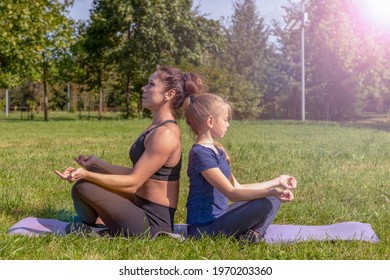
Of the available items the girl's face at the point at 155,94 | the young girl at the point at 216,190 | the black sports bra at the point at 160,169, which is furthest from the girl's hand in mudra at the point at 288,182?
the girl's face at the point at 155,94

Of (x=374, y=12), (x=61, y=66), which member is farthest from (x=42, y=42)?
(x=374, y=12)

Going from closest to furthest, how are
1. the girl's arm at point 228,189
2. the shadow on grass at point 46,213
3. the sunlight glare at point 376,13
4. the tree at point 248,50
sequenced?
the girl's arm at point 228,189, the shadow on grass at point 46,213, the sunlight glare at point 376,13, the tree at point 248,50

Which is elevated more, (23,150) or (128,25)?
(128,25)

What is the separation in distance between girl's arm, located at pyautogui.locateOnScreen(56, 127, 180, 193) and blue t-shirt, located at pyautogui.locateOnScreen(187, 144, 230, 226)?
0.80ft

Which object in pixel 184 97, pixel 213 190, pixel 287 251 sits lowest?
pixel 287 251

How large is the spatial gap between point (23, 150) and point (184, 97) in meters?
9.74

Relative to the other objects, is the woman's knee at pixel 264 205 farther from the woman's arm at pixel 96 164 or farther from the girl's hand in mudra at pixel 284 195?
the woman's arm at pixel 96 164

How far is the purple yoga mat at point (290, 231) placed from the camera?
5113 millimetres

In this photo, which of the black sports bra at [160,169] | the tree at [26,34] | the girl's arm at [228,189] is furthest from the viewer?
the tree at [26,34]

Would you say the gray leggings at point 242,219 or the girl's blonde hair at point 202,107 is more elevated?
the girl's blonde hair at point 202,107

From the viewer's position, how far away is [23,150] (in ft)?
45.6

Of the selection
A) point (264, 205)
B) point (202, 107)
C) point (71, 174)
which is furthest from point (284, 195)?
point (71, 174)

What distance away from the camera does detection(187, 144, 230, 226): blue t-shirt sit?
4862 mm

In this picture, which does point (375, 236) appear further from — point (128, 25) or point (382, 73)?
point (382, 73)
